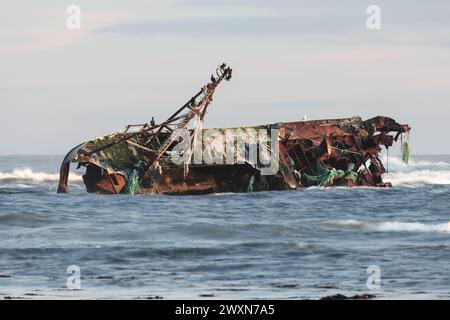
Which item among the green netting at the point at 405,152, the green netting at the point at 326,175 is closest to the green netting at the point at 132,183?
the green netting at the point at 326,175

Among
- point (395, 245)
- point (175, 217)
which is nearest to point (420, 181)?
point (175, 217)

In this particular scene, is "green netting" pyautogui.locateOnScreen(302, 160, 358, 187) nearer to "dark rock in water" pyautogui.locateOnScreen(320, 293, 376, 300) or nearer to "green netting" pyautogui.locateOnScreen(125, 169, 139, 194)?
"green netting" pyautogui.locateOnScreen(125, 169, 139, 194)

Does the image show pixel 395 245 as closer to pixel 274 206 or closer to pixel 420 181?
pixel 274 206

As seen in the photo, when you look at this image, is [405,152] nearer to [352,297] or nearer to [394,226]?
[394,226]

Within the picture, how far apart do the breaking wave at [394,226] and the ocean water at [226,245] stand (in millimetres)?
30

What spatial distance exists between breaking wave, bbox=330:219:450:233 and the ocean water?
0.10 ft

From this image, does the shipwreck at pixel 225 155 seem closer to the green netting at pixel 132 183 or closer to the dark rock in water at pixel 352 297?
the green netting at pixel 132 183

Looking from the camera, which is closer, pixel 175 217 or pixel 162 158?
pixel 175 217

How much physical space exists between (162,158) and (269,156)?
404 cm

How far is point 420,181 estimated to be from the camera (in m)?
60.1

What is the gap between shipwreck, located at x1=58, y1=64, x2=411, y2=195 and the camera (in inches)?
1551

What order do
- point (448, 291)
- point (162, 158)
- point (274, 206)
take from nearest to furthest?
point (448, 291) < point (274, 206) < point (162, 158)

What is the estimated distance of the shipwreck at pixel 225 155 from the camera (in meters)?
39.4

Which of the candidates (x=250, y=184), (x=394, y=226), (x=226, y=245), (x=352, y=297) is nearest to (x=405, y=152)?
(x=250, y=184)
